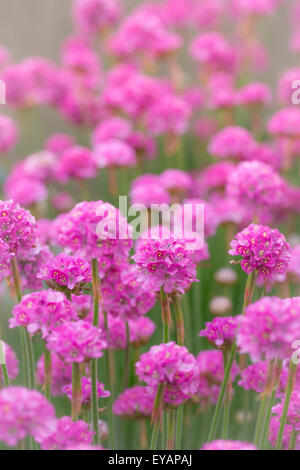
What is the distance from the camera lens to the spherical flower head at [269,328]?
0.37 m

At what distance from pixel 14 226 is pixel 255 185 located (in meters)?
0.31

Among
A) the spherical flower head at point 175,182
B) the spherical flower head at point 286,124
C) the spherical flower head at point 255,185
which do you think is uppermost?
the spherical flower head at point 286,124

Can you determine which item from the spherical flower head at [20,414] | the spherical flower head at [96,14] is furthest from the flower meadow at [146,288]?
the spherical flower head at [96,14]

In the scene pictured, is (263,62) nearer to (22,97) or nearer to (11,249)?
(22,97)

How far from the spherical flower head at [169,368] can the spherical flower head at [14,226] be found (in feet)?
0.44

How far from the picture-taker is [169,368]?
43 cm

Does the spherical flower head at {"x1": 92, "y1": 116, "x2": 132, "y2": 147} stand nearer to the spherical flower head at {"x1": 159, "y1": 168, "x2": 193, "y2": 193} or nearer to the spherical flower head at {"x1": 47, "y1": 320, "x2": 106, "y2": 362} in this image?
the spherical flower head at {"x1": 159, "y1": 168, "x2": 193, "y2": 193}

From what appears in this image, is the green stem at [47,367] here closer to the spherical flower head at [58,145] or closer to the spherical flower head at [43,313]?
the spherical flower head at [43,313]

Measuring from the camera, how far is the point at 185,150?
138 centimetres

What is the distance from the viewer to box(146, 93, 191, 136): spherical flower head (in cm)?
99

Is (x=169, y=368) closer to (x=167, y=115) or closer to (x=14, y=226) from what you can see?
(x=14, y=226)

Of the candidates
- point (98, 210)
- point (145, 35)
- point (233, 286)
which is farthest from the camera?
point (145, 35)
